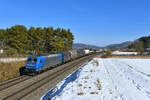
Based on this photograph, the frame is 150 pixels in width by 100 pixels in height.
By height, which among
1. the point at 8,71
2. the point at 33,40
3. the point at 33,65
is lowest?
the point at 8,71

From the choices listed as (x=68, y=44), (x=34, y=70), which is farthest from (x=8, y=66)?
(x=68, y=44)

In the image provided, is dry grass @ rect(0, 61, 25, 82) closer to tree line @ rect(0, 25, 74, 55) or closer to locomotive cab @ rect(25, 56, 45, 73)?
locomotive cab @ rect(25, 56, 45, 73)

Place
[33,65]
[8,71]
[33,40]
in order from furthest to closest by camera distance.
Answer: [33,40] → [8,71] → [33,65]

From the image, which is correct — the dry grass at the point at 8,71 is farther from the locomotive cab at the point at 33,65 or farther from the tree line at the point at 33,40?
the tree line at the point at 33,40

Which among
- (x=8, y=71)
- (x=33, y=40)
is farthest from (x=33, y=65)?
(x=33, y=40)

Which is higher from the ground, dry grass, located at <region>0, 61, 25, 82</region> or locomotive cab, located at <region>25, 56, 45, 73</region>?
locomotive cab, located at <region>25, 56, 45, 73</region>

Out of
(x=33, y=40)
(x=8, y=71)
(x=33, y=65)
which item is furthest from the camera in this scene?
(x=33, y=40)

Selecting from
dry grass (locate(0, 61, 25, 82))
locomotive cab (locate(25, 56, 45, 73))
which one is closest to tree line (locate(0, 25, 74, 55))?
dry grass (locate(0, 61, 25, 82))

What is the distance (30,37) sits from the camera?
54188 mm

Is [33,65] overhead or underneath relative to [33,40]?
underneath

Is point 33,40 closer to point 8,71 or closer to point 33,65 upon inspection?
point 8,71

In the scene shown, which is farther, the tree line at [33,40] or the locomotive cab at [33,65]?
the tree line at [33,40]

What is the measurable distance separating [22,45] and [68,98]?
4437cm

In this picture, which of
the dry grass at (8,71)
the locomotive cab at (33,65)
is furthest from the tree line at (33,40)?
the locomotive cab at (33,65)
